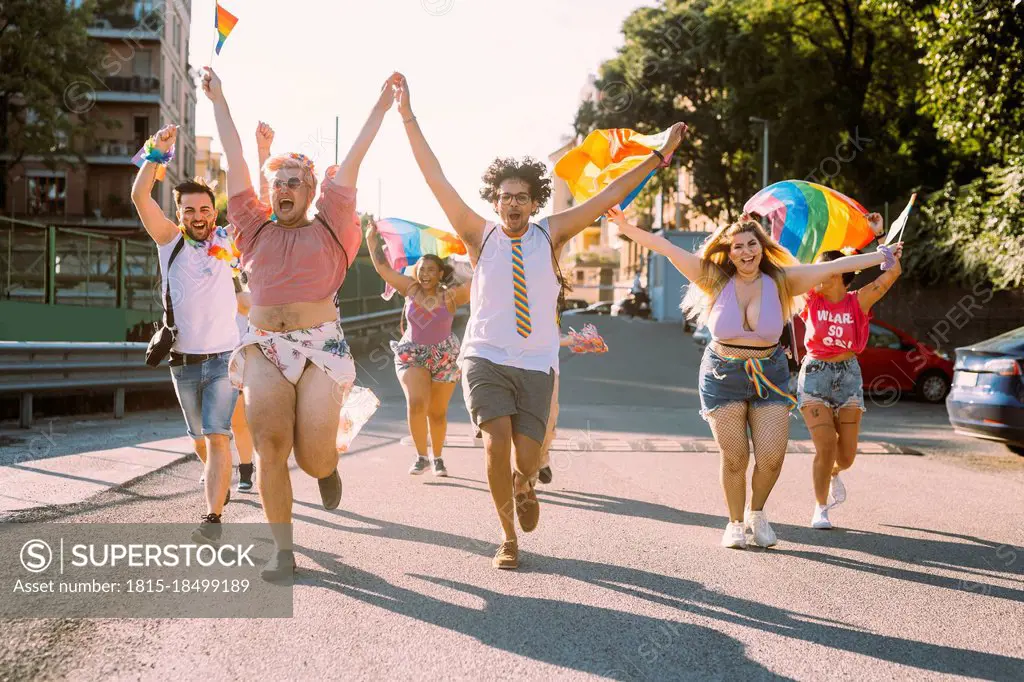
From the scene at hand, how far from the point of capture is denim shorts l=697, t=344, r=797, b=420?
245 inches

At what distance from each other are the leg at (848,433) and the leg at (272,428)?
3689 mm

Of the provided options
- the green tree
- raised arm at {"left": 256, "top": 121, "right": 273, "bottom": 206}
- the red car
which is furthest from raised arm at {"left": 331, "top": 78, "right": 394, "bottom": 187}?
the green tree

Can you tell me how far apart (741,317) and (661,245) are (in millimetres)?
614

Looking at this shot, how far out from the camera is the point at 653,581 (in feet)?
17.6

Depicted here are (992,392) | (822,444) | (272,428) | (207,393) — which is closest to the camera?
(272,428)

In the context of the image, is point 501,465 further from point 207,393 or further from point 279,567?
point 207,393

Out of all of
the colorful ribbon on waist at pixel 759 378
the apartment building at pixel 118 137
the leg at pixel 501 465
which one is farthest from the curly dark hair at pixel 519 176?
the apartment building at pixel 118 137

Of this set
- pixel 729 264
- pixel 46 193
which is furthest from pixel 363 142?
pixel 46 193

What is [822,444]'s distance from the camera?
7.00 meters

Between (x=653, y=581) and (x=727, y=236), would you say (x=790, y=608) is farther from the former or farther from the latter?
(x=727, y=236)

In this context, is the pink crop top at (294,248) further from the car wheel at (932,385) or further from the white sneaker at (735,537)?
the car wheel at (932,385)

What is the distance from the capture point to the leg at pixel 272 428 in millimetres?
5047

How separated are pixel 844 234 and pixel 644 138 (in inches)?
68.6

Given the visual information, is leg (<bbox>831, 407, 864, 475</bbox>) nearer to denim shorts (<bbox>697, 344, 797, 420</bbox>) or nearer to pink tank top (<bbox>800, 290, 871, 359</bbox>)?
pink tank top (<bbox>800, 290, 871, 359</bbox>)
